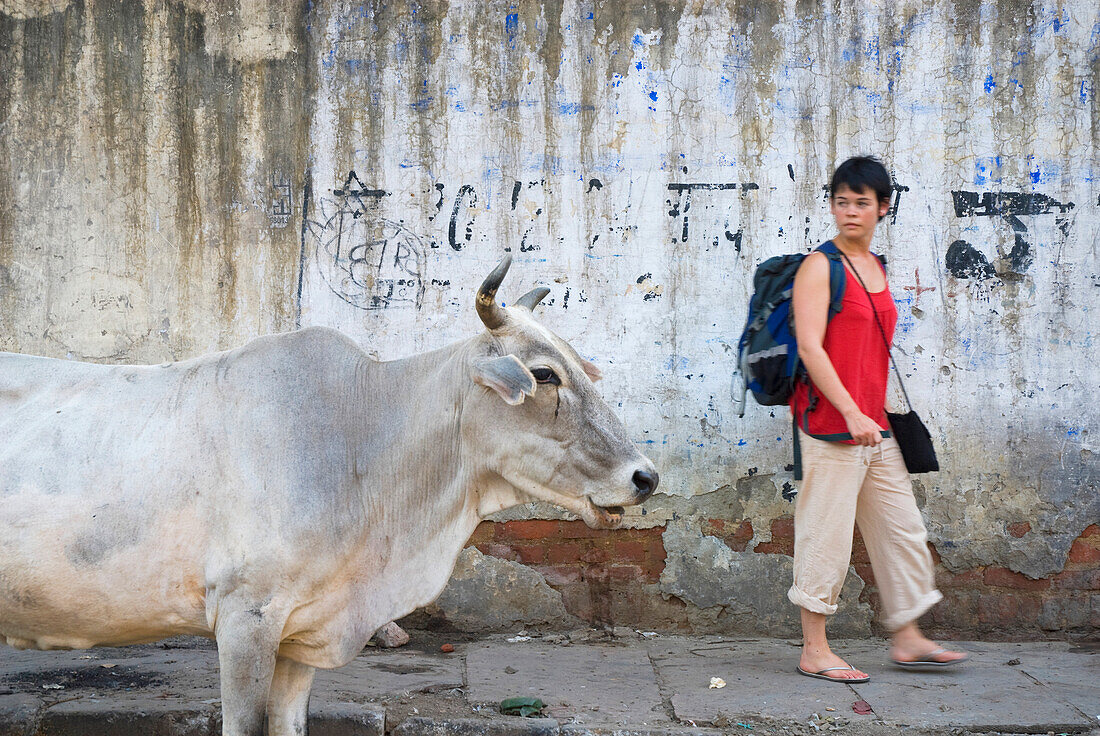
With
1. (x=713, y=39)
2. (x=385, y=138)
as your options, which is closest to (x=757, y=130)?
(x=713, y=39)

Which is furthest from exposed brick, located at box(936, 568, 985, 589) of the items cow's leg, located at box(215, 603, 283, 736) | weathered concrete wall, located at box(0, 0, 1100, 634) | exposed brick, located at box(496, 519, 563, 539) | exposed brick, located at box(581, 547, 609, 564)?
cow's leg, located at box(215, 603, 283, 736)

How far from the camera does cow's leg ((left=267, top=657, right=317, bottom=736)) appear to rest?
303 centimetres

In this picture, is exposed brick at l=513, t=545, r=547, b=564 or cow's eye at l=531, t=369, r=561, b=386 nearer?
cow's eye at l=531, t=369, r=561, b=386

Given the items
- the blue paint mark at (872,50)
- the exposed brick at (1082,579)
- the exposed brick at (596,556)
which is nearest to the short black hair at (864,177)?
the blue paint mark at (872,50)

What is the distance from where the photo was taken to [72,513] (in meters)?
2.82

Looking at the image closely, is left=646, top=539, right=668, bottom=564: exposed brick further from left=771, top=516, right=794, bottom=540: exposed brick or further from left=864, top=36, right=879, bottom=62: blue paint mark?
left=864, top=36, right=879, bottom=62: blue paint mark

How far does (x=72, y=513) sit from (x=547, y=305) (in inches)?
96.8

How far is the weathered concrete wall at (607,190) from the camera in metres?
4.75

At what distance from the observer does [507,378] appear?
2.84 m

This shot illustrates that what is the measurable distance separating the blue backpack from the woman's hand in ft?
1.01

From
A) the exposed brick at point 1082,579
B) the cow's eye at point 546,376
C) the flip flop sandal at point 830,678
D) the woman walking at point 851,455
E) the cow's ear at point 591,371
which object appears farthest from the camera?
the exposed brick at point 1082,579

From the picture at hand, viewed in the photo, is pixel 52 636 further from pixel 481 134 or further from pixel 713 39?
pixel 713 39

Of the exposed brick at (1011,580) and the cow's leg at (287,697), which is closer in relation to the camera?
the cow's leg at (287,697)

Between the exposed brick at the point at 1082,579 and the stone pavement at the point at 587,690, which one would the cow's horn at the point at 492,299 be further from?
the exposed brick at the point at 1082,579
